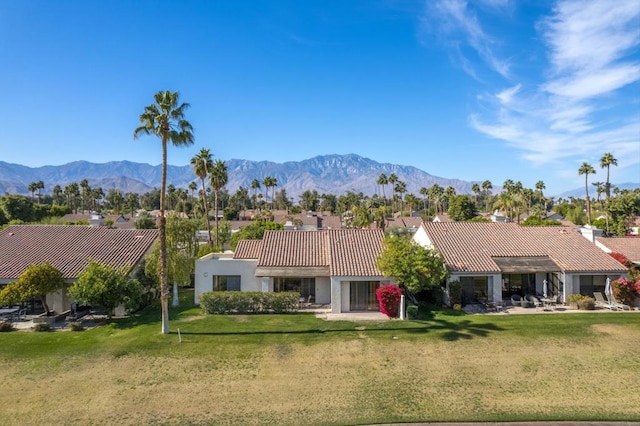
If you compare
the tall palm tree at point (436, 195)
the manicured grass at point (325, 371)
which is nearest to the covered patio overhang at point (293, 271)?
the manicured grass at point (325, 371)

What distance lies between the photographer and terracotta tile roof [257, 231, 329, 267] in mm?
31500

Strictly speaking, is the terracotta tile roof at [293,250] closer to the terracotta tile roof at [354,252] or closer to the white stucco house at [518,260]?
the terracotta tile roof at [354,252]

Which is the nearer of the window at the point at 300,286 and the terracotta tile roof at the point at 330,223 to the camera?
the window at the point at 300,286

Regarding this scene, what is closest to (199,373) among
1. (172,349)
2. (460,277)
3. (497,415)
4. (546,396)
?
(172,349)

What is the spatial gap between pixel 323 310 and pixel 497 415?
15317mm

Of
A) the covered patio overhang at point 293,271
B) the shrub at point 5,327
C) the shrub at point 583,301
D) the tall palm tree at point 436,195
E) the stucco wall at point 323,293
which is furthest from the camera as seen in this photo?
the tall palm tree at point 436,195

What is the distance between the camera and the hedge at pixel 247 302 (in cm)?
2830

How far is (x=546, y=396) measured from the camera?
16.7m

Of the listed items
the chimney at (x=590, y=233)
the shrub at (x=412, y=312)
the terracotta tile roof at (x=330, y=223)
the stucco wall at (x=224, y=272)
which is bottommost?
the shrub at (x=412, y=312)

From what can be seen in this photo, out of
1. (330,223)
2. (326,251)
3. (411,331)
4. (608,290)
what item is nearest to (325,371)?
(411,331)

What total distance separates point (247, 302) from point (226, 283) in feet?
13.5

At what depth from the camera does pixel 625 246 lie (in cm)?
3712

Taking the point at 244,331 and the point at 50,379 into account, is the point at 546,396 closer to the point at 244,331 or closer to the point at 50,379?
the point at 244,331

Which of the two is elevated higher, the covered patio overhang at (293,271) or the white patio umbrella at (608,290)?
the covered patio overhang at (293,271)
